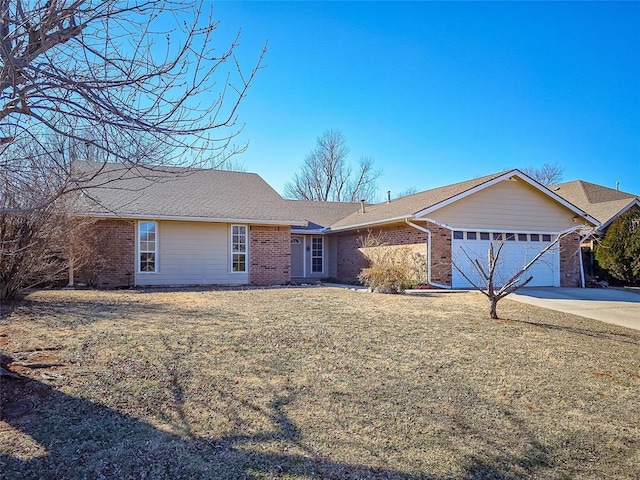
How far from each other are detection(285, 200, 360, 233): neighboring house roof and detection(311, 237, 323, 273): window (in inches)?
32.2

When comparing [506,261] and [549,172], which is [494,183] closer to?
[506,261]

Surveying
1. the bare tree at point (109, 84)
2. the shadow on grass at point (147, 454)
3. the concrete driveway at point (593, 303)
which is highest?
the bare tree at point (109, 84)

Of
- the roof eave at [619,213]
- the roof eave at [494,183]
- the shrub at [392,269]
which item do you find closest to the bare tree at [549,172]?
the roof eave at [619,213]

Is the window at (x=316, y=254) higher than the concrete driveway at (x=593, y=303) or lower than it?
higher

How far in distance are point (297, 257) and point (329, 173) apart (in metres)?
20.3

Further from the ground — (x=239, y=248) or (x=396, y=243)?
(x=396, y=243)

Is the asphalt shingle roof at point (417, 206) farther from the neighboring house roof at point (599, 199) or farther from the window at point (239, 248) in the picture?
the neighboring house roof at point (599, 199)

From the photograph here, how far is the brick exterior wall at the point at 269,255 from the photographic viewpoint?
53.7 feet

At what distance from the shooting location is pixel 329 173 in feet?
130

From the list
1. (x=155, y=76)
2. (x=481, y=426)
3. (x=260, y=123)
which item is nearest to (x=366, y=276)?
(x=260, y=123)

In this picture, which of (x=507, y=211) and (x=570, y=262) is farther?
(x=570, y=262)

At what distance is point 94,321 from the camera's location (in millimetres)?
7629

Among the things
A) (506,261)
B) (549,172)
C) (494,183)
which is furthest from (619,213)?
(549,172)

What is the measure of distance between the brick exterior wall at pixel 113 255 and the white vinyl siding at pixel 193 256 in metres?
0.54
